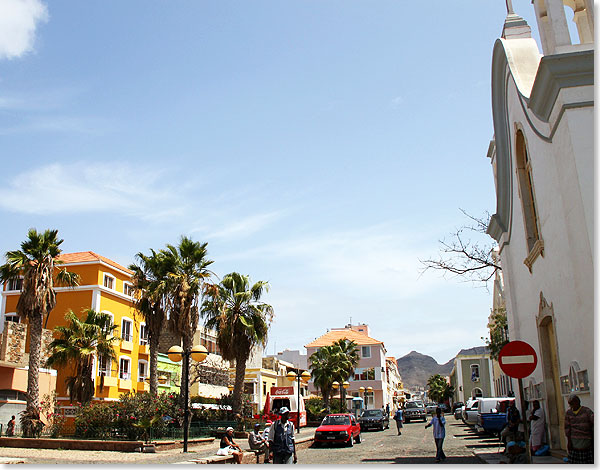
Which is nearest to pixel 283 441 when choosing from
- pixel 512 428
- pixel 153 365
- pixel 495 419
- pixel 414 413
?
pixel 512 428

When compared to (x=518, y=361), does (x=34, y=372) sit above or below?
above

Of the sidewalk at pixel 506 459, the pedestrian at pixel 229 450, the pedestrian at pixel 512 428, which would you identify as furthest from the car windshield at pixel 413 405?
the pedestrian at pixel 229 450

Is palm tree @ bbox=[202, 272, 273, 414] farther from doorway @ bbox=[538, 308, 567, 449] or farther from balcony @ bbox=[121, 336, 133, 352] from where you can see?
doorway @ bbox=[538, 308, 567, 449]

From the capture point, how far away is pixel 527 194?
16828 millimetres

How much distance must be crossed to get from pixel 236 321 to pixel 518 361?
877 inches

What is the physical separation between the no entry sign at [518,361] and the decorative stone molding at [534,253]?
4.60 m

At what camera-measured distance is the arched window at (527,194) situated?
53.1 feet

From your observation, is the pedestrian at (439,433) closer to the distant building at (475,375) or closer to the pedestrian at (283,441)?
the pedestrian at (283,441)

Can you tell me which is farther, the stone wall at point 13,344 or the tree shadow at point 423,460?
the stone wall at point 13,344

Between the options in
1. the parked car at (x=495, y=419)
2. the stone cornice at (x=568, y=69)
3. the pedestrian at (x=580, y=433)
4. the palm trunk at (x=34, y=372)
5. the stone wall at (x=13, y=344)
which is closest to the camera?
the pedestrian at (x=580, y=433)

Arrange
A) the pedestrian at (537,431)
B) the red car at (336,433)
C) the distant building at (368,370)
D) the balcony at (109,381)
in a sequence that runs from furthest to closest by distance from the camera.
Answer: the distant building at (368,370) < the balcony at (109,381) < the red car at (336,433) < the pedestrian at (537,431)

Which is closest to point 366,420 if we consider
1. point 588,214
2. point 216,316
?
point 216,316

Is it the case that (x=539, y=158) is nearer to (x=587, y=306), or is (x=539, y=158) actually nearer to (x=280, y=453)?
(x=587, y=306)

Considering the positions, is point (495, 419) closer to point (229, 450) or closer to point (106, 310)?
point (229, 450)
